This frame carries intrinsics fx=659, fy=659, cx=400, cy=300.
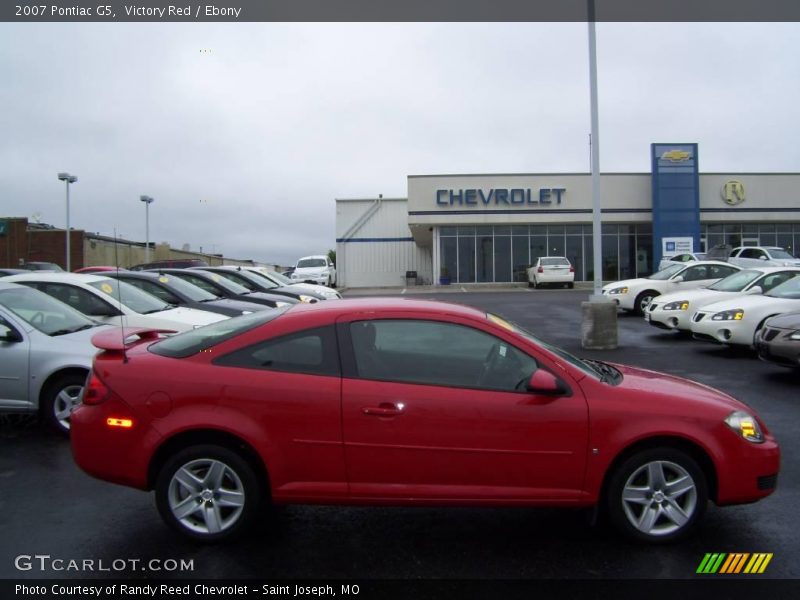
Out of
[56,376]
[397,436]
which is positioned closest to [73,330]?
[56,376]

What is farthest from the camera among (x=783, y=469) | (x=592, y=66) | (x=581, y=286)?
(x=581, y=286)

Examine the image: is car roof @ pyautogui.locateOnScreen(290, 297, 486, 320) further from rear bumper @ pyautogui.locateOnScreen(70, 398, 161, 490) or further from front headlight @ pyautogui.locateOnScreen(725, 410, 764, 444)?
front headlight @ pyautogui.locateOnScreen(725, 410, 764, 444)

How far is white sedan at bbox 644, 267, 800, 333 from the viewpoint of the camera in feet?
40.0

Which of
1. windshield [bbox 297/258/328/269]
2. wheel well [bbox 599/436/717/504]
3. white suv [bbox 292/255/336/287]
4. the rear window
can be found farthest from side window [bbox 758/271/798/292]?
windshield [bbox 297/258/328/269]

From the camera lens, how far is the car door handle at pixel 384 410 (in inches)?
151

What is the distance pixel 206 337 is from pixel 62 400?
2894 millimetres

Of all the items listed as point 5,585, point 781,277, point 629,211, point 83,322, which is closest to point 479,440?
A: point 5,585

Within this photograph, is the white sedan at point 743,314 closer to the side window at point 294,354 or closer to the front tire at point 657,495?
the front tire at point 657,495

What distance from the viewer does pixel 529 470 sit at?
151 inches

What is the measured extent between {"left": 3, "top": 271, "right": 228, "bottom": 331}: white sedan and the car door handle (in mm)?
5042

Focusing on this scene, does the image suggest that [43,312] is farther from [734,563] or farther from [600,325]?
[600,325]

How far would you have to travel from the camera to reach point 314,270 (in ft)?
103

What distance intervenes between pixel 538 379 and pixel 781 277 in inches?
416

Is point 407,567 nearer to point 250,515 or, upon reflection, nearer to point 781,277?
point 250,515
